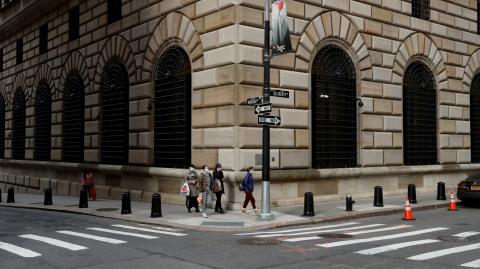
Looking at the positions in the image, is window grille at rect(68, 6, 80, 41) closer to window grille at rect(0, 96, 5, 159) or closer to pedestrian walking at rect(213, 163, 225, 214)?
window grille at rect(0, 96, 5, 159)

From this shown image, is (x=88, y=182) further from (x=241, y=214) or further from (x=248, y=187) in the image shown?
(x=248, y=187)

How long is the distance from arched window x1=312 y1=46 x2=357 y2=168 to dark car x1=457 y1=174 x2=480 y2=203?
15.1 ft

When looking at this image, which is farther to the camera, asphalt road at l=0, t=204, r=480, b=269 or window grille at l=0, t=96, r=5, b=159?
window grille at l=0, t=96, r=5, b=159

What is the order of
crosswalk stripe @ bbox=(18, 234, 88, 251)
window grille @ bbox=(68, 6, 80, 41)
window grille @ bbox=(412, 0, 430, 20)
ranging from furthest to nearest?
window grille @ bbox=(68, 6, 80, 41) < window grille @ bbox=(412, 0, 430, 20) < crosswalk stripe @ bbox=(18, 234, 88, 251)

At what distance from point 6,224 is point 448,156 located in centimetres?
2171

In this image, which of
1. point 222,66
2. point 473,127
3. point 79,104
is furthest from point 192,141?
point 473,127

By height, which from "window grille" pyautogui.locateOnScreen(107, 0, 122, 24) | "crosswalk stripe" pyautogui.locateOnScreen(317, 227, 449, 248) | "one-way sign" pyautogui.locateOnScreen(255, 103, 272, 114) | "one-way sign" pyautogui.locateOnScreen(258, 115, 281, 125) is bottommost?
"crosswalk stripe" pyautogui.locateOnScreen(317, 227, 449, 248)

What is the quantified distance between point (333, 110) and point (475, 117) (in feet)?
39.9

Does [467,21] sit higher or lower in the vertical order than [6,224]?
higher

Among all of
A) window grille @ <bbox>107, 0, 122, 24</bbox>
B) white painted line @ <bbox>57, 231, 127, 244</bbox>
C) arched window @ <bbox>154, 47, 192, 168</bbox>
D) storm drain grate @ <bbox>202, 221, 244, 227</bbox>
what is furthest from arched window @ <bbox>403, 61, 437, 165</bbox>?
white painted line @ <bbox>57, 231, 127, 244</bbox>

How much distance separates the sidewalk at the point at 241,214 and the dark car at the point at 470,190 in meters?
0.86

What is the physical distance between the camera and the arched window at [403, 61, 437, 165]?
2472 cm

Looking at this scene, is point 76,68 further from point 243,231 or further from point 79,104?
point 243,231

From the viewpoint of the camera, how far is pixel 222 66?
1873 cm
